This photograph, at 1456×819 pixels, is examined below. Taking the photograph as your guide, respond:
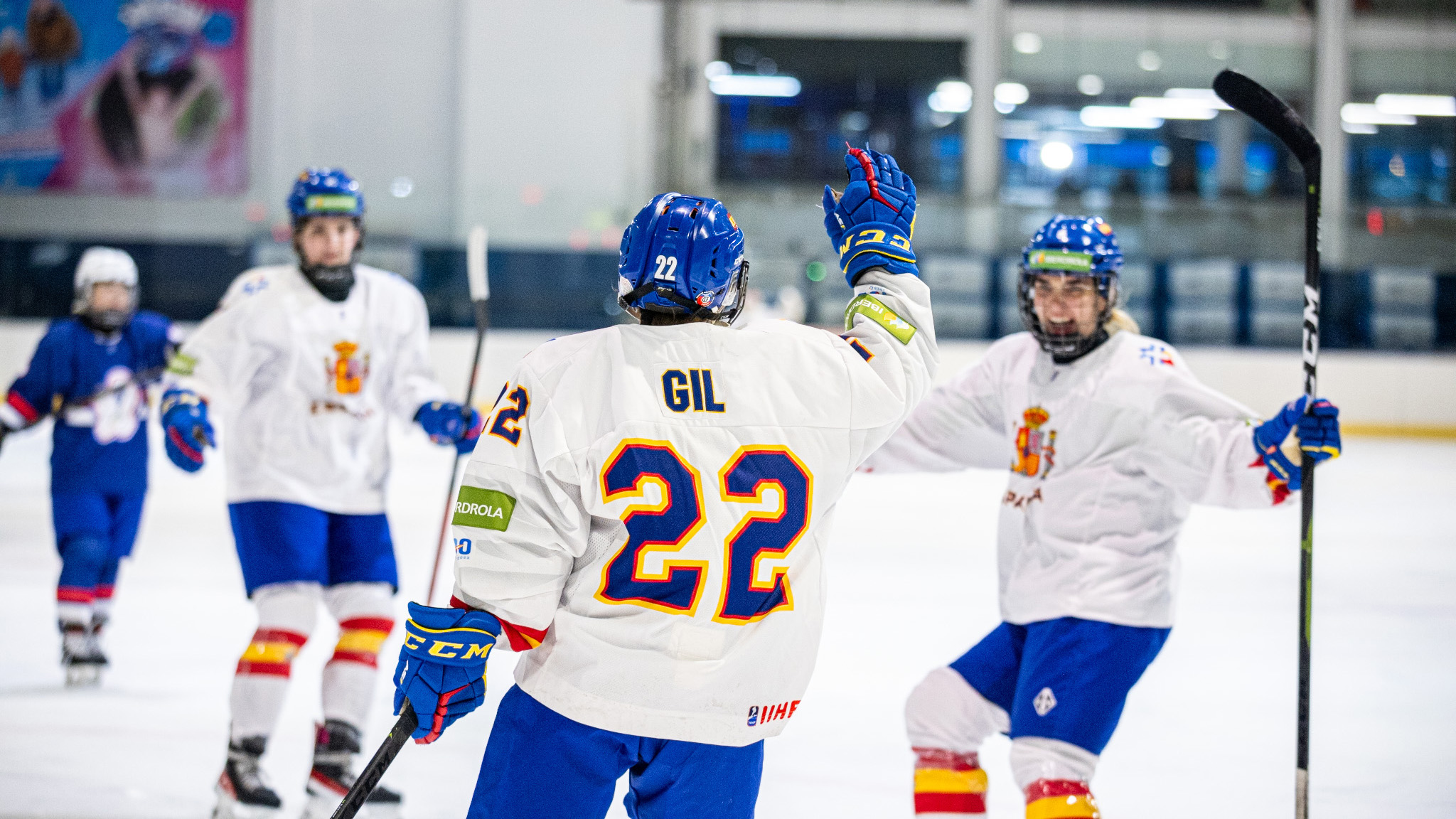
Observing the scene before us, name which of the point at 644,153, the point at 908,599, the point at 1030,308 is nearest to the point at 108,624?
the point at 908,599

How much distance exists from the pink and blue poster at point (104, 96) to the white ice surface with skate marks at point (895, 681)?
246 inches

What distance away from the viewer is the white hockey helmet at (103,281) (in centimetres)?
434

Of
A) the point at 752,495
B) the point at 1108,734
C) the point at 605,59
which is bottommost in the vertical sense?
the point at 1108,734

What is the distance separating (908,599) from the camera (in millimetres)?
5102

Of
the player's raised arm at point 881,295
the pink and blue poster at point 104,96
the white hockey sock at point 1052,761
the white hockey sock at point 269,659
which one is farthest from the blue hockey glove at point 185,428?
the pink and blue poster at point 104,96

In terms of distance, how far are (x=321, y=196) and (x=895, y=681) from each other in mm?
2159

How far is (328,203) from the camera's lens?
305cm

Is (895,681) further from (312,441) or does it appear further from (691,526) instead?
(691,526)

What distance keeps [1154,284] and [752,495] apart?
10.4 metres

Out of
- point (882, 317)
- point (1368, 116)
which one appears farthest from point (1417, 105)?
point (882, 317)

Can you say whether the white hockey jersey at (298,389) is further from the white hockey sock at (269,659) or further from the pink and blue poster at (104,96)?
the pink and blue poster at (104,96)

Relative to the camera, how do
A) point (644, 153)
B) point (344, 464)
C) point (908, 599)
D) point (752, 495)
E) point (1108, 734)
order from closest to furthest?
point (752, 495) < point (1108, 734) < point (344, 464) < point (908, 599) < point (644, 153)

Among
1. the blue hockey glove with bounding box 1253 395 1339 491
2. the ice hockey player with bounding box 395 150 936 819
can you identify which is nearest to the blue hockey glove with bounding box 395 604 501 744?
the ice hockey player with bounding box 395 150 936 819

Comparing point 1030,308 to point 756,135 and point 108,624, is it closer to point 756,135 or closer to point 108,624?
point 108,624
